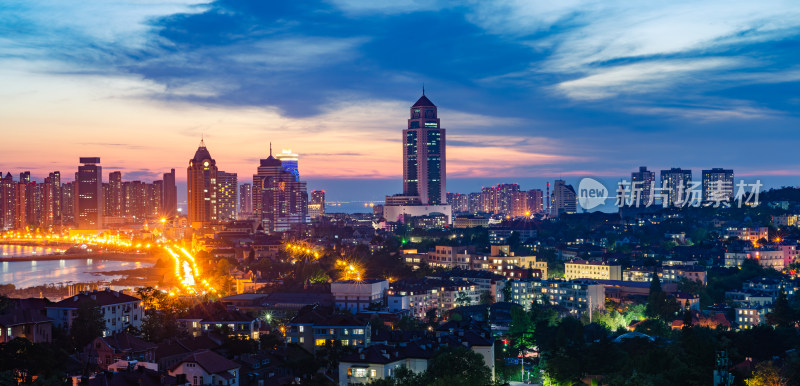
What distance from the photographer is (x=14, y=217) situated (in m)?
62.8

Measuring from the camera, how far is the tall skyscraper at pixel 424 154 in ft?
158

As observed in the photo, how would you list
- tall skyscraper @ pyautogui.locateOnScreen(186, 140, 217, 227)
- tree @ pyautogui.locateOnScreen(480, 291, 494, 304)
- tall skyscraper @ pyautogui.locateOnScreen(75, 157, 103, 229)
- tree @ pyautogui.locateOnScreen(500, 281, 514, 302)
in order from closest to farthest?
tree @ pyautogui.locateOnScreen(500, 281, 514, 302)
tree @ pyautogui.locateOnScreen(480, 291, 494, 304)
tall skyscraper @ pyautogui.locateOnScreen(186, 140, 217, 227)
tall skyscraper @ pyautogui.locateOnScreen(75, 157, 103, 229)

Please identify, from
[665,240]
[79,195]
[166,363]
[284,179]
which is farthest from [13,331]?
[79,195]

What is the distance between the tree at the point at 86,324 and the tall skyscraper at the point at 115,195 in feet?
195

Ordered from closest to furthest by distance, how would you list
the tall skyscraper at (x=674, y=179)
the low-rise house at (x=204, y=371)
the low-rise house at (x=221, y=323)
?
the low-rise house at (x=204, y=371)
the low-rise house at (x=221, y=323)
the tall skyscraper at (x=674, y=179)

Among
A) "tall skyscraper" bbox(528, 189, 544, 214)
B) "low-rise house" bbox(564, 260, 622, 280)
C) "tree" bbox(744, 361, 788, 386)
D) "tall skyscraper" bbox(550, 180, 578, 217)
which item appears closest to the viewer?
"tree" bbox(744, 361, 788, 386)

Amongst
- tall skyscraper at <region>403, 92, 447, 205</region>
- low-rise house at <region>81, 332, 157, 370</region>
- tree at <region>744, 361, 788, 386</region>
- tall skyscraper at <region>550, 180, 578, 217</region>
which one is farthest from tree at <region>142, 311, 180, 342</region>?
tall skyscraper at <region>550, 180, 578, 217</region>

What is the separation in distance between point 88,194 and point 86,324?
56.7 meters

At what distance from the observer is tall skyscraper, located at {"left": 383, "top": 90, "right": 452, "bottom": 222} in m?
47.9

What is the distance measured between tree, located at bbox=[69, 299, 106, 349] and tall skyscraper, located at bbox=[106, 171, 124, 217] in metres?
59.4

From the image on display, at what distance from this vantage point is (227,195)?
212 feet

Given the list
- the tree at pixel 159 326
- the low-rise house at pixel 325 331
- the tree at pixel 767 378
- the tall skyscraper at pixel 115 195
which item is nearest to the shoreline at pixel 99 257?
the tall skyscraper at pixel 115 195

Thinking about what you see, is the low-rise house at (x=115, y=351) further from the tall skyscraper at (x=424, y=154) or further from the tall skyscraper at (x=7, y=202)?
the tall skyscraper at (x=7, y=202)

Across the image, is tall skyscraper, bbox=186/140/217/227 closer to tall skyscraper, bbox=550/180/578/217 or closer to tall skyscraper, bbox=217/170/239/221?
tall skyscraper, bbox=217/170/239/221
